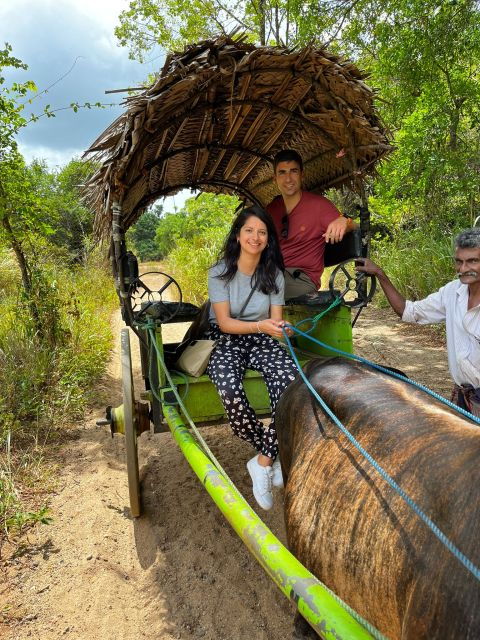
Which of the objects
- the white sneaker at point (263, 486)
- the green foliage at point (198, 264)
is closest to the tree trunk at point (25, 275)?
the white sneaker at point (263, 486)

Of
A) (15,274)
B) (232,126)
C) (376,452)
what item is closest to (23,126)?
(232,126)

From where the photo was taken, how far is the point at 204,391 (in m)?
3.03

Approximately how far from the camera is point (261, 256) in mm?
3271

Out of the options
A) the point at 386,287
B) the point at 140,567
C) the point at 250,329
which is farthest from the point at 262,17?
the point at 140,567

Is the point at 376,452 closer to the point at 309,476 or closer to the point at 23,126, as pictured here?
the point at 309,476

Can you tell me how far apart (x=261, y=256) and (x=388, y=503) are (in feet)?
6.83

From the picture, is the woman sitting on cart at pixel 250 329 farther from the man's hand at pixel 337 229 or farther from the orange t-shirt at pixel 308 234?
the orange t-shirt at pixel 308 234

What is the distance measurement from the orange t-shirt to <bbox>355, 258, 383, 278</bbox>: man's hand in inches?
28.6

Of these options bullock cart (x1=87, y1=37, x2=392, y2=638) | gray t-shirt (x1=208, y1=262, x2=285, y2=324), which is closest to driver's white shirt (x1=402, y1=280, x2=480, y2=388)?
bullock cart (x1=87, y1=37, x2=392, y2=638)

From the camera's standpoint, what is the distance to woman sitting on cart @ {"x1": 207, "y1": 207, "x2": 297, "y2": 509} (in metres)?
2.67

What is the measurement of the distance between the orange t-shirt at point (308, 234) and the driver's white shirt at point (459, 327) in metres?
1.17

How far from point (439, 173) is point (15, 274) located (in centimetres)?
757

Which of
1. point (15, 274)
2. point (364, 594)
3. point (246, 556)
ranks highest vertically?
point (15, 274)

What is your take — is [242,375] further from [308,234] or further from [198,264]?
[198,264]
